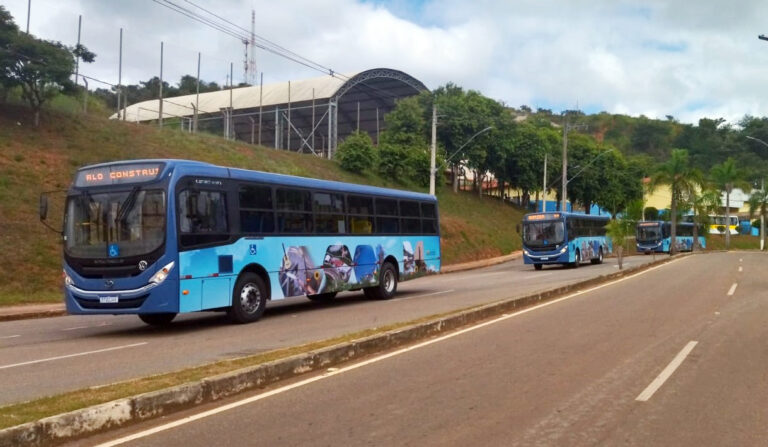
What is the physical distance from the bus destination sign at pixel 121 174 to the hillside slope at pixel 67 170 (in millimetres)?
8250

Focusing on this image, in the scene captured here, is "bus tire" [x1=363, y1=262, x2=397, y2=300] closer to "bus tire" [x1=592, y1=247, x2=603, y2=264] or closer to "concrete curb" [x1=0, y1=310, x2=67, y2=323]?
"concrete curb" [x1=0, y1=310, x2=67, y2=323]

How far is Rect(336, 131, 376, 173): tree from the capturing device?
50438 millimetres

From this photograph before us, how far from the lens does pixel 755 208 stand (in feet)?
266

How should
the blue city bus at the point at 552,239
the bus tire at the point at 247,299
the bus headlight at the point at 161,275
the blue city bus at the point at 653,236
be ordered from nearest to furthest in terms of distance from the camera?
the bus headlight at the point at 161,275
the bus tire at the point at 247,299
the blue city bus at the point at 552,239
the blue city bus at the point at 653,236

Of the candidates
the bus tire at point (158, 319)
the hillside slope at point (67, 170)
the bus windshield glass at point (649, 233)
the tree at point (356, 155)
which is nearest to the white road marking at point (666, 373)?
the bus tire at point (158, 319)

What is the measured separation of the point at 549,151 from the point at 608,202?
1189cm

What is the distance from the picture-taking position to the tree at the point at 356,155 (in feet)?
165

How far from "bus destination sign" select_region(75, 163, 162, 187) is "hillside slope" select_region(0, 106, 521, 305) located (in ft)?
27.1

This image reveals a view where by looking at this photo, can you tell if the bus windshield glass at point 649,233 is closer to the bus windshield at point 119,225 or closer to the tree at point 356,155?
the tree at point 356,155

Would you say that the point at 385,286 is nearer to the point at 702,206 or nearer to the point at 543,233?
the point at 543,233

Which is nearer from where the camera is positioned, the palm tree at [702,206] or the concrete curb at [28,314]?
the concrete curb at [28,314]

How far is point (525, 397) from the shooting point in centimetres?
739

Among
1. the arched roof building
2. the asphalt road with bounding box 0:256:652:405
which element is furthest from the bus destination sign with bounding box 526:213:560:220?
the arched roof building

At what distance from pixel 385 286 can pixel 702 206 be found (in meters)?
58.4
